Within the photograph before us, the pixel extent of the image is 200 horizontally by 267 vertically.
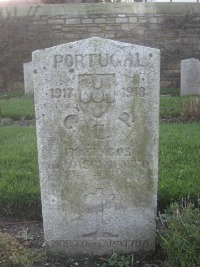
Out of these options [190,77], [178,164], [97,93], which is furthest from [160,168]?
[190,77]

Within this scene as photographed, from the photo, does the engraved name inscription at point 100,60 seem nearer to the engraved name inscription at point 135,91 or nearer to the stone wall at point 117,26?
the engraved name inscription at point 135,91

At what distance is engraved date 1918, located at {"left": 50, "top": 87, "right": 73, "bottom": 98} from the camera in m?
2.67

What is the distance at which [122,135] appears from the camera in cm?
274

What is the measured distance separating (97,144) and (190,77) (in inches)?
308

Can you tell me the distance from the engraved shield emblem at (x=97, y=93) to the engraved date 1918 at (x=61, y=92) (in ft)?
0.24

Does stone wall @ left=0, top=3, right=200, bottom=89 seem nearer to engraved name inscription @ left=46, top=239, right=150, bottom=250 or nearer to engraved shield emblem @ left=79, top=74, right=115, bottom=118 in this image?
engraved shield emblem @ left=79, top=74, right=115, bottom=118

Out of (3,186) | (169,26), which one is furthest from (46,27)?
(3,186)

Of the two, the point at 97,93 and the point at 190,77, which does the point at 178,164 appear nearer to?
the point at 97,93

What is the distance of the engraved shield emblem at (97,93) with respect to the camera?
2672 mm

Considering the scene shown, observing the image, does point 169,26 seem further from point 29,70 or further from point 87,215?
point 87,215

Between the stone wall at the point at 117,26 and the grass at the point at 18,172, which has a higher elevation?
the stone wall at the point at 117,26

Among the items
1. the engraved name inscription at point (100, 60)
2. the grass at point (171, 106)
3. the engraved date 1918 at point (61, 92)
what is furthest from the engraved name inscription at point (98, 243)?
the grass at point (171, 106)

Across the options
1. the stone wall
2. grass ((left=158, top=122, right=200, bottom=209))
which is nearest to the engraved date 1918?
grass ((left=158, top=122, right=200, bottom=209))

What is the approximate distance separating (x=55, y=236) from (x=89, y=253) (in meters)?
0.28
